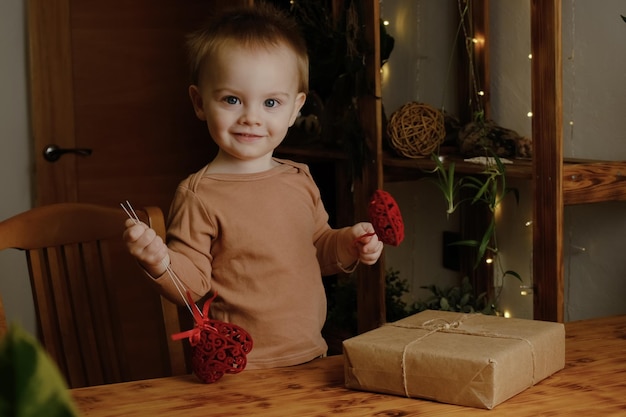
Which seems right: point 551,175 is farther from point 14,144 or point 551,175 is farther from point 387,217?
point 14,144

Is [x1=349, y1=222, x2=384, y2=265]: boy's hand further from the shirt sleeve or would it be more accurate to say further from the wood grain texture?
the wood grain texture

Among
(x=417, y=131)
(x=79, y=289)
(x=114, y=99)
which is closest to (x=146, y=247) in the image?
(x=79, y=289)

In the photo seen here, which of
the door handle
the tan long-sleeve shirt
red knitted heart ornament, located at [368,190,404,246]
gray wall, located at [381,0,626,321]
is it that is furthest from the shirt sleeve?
the door handle

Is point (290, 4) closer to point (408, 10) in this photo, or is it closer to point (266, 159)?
point (408, 10)

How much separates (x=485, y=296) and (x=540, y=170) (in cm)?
92

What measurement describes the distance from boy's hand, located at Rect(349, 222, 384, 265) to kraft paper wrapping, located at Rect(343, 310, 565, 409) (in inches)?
5.3

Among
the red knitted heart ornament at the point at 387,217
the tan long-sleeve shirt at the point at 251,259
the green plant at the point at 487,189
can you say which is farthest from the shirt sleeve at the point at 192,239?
the green plant at the point at 487,189

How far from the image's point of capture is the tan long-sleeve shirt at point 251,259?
121cm

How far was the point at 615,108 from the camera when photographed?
1.97 meters

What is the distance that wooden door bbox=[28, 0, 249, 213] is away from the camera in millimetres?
3180

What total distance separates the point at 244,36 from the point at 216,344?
43cm

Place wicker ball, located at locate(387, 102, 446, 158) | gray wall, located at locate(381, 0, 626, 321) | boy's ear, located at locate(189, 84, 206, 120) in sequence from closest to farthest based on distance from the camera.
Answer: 1. boy's ear, located at locate(189, 84, 206, 120)
2. gray wall, located at locate(381, 0, 626, 321)
3. wicker ball, located at locate(387, 102, 446, 158)

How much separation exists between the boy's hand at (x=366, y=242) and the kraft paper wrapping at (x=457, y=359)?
133mm

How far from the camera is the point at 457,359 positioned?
932 mm
